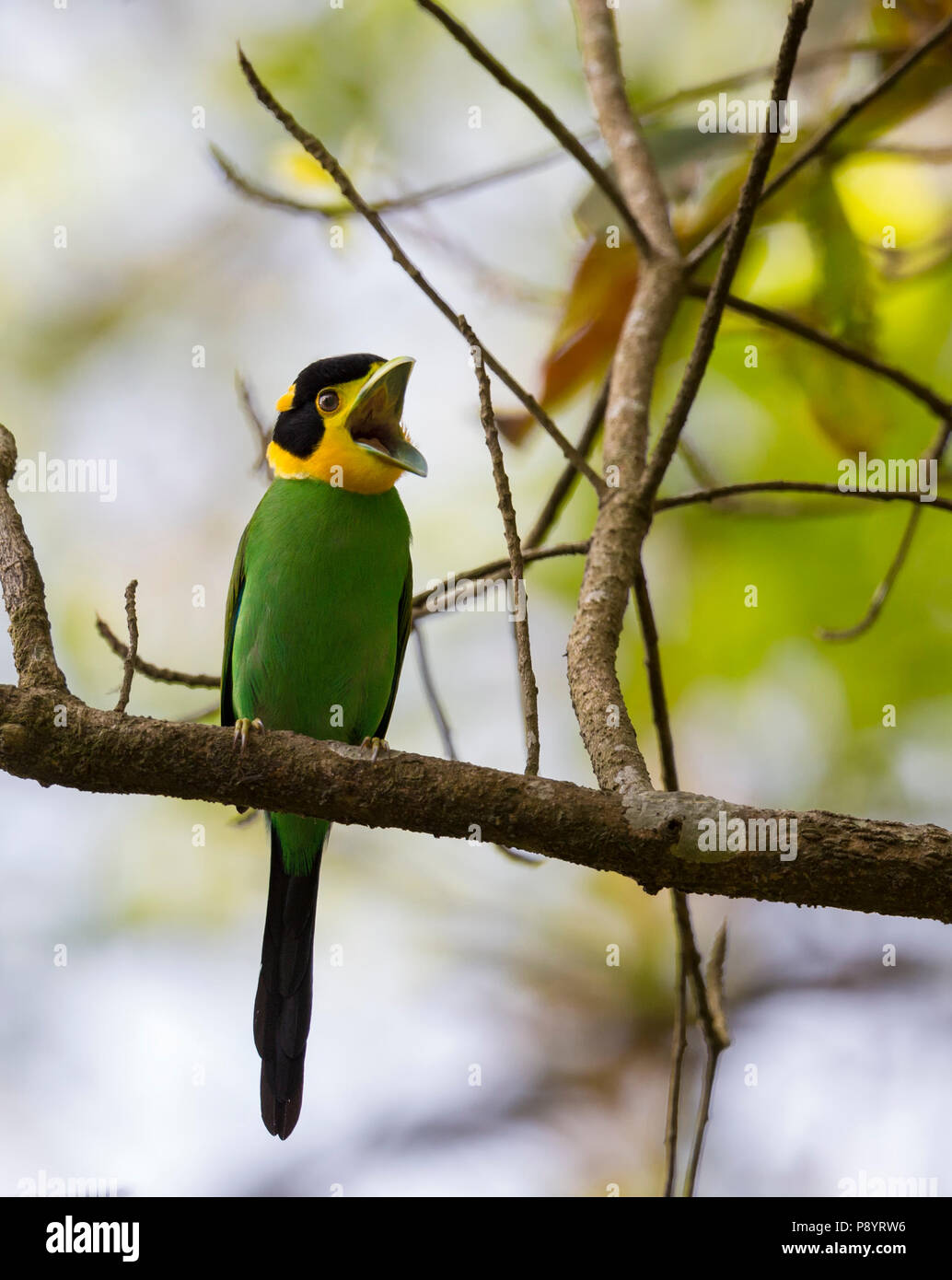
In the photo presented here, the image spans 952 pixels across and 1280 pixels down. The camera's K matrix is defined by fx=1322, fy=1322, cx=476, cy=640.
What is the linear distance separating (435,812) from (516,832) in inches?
5.6

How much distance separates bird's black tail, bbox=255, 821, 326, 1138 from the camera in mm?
3717

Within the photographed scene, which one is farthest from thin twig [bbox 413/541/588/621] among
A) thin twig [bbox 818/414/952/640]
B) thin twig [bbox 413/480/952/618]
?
thin twig [bbox 818/414/952/640]

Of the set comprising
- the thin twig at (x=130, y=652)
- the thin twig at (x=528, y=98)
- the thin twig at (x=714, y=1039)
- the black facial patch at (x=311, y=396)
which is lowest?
the thin twig at (x=714, y=1039)

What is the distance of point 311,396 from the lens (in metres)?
4.25

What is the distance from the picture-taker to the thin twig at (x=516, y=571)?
87.8 inches

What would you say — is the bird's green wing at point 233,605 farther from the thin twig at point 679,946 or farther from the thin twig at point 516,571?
the thin twig at point 516,571

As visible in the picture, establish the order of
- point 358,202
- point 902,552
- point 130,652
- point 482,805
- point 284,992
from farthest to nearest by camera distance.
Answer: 1. point 284,992
2. point 902,552
3. point 358,202
4. point 130,652
5. point 482,805

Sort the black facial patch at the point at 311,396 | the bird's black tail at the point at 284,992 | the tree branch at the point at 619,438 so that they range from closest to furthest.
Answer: the tree branch at the point at 619,438 < the bird's black tail at the point at 284,992 < the black facial patch at the point at 311,396

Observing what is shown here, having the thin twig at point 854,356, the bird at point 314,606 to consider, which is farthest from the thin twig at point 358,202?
the bird at point 314,606

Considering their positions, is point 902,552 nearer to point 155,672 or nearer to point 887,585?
point 887,585

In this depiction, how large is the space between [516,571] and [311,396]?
6.80 ft

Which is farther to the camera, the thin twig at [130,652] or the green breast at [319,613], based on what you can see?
the green breast at [319,613]

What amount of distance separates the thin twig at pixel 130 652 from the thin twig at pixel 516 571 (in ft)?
2.19

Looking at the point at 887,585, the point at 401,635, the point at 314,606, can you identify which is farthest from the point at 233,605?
the point at 887,585
